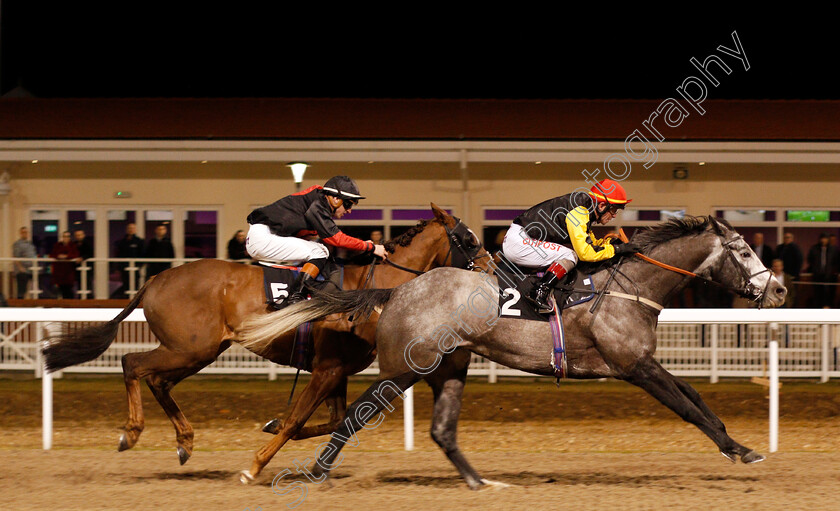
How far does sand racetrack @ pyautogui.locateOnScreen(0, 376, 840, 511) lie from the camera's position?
4480 mm

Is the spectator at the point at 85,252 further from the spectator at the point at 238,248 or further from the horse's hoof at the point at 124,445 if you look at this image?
the horse's hoof at the point at 124,445

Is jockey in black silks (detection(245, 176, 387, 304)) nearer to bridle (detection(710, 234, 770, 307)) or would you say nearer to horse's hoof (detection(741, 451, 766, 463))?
bridle (detection(710, 234, 770, 307))

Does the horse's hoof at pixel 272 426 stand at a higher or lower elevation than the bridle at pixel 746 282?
lower

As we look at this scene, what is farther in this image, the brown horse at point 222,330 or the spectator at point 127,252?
the spectator at point 127,252

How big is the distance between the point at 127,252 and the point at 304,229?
17.3ft

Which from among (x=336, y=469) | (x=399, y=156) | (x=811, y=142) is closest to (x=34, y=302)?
(x=399, y=156)

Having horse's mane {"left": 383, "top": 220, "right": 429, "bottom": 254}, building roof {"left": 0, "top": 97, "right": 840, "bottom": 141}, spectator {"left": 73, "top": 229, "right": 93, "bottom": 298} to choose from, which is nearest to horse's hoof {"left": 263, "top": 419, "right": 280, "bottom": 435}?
horse's mane {"left": 383, "top": 220, "right": 429, "bottom": 254}

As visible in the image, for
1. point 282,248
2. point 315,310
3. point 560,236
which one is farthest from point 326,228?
Answer: point 560,236

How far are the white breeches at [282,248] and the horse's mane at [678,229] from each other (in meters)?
1.83

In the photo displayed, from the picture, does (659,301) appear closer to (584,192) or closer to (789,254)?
(584,192)

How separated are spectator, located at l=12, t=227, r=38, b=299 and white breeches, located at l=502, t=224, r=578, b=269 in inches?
275

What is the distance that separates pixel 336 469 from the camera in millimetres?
5285

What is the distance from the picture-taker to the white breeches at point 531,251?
478 centimetres

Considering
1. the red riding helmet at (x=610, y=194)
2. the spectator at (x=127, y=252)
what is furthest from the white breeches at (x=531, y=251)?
the spectator at (x=127, y=252)
